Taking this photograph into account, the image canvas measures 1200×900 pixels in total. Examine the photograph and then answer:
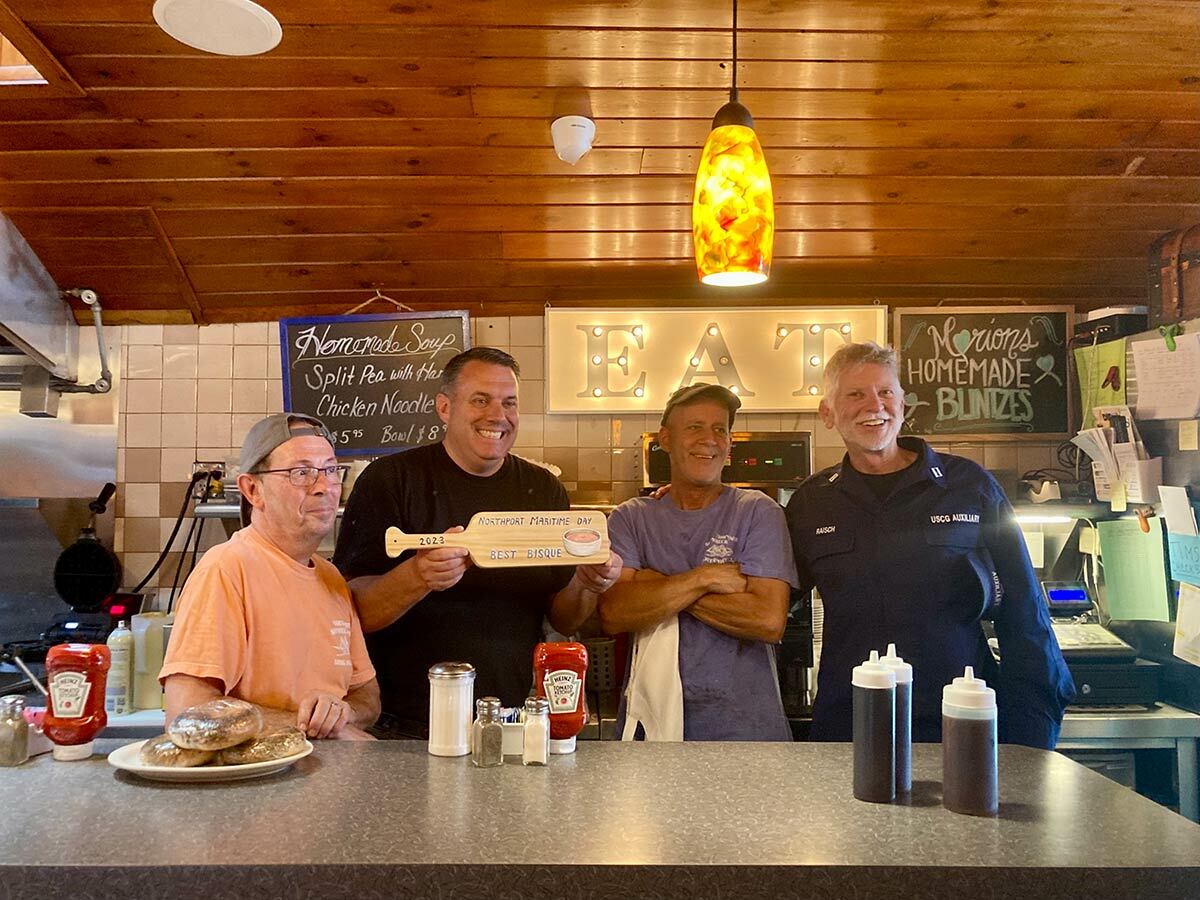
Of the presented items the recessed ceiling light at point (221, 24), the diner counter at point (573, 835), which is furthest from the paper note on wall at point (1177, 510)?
the recessed ceiling light at point (221, 24)

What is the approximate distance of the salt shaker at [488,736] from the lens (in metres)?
1.70

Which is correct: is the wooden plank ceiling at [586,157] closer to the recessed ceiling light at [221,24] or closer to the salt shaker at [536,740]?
the recessed ceiling light at [221,24]

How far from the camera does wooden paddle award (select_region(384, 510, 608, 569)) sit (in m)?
2.02

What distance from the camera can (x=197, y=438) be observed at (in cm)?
413

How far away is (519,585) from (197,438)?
2282 millimetres

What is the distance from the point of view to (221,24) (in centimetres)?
232

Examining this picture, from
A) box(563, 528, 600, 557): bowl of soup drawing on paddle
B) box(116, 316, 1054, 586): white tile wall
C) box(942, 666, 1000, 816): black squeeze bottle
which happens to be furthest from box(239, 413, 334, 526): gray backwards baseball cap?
box(116, 316, 1054, 586): white tile wall

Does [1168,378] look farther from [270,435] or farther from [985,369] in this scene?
[270,435]

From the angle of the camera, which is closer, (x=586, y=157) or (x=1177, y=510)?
(x=1177, y=510)

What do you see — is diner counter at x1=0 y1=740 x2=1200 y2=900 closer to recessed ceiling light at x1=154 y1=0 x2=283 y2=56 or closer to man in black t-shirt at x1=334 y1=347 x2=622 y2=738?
man in black t-shirt at x1=334 y1=347 x2=622 y2=738

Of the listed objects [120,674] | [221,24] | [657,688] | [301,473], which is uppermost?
[221,24]

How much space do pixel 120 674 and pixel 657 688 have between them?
2.07m

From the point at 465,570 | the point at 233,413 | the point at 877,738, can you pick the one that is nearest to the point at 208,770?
the point at 465,570

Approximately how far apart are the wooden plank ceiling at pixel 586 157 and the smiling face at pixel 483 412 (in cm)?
117
